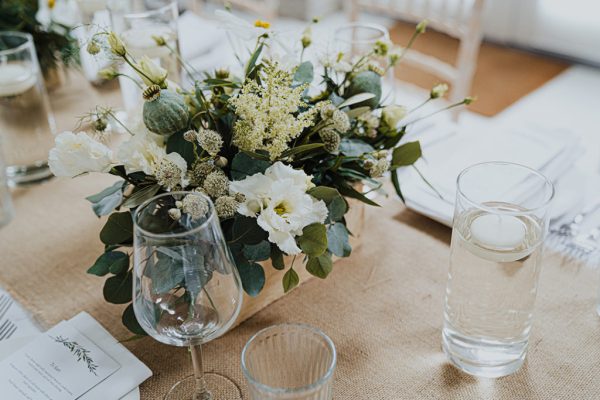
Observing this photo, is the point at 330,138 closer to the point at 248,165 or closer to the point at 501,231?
the point at 248,165

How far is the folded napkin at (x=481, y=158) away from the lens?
1.14 metres

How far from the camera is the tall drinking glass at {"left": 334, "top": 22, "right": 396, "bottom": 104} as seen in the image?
1.07 metres

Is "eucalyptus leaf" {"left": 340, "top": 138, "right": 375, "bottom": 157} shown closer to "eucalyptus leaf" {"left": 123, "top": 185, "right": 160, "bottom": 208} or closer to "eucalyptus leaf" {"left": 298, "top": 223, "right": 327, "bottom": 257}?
"eucalyptus leaf" {"left": 298, "top": 223, "right": 327, "bottom": 257}

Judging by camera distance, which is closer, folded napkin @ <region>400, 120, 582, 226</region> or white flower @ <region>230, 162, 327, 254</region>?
white flower @ <region>230, 162, 327, 254</region>

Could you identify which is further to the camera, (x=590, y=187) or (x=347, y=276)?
(x=590, y=187)

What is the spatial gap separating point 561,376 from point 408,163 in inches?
14.1

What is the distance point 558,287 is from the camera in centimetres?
99

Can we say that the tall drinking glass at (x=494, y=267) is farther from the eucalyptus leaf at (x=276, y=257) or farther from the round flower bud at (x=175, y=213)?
the round flower bud at (x=175, y=213)

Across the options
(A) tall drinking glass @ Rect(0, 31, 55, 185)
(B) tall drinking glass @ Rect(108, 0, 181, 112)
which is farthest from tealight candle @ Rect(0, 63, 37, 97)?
(B) tall drinking glass @ Rect(108, 0, 181, 112)

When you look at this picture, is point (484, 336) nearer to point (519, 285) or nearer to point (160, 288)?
point (519, 285)

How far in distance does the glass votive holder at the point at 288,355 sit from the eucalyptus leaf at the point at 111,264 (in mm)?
241

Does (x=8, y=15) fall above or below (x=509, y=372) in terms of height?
above

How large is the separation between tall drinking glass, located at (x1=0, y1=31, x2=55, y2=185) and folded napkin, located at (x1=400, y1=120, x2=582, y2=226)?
28.9 inches

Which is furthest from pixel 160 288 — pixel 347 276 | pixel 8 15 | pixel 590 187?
pixel 8 15
